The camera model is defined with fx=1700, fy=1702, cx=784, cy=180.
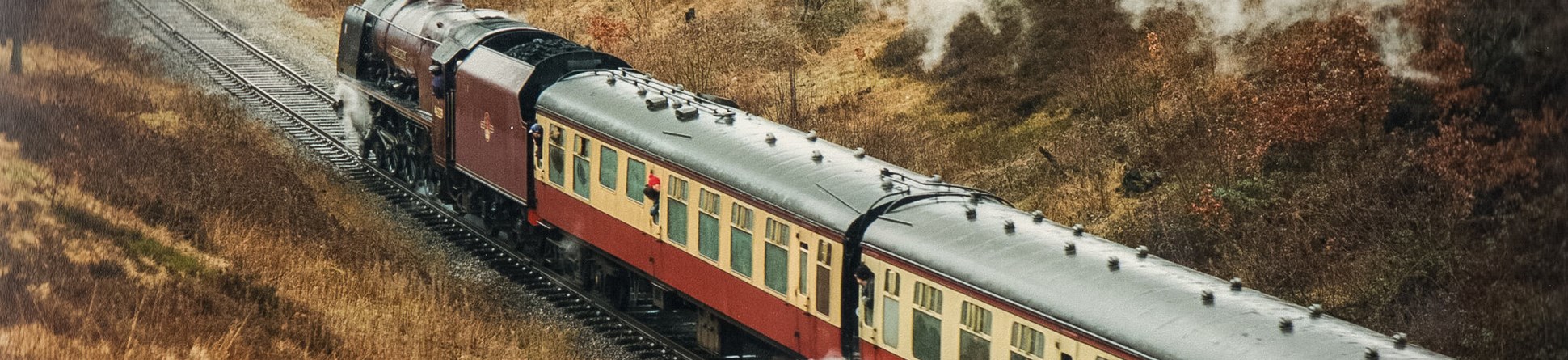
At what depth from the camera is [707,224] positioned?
16.5 metres

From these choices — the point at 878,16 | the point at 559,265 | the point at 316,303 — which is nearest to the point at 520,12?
the point at 878,16

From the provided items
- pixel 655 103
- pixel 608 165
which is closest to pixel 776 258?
pixel 655 103

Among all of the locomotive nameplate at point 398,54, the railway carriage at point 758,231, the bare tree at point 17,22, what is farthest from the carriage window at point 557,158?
the bare tree at point 17,22

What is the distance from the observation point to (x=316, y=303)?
17656 millimetres

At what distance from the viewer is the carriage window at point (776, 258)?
15.2 meters

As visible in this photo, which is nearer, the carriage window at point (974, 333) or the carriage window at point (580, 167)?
the carriage window at point (974, 333)

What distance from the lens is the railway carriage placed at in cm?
1184

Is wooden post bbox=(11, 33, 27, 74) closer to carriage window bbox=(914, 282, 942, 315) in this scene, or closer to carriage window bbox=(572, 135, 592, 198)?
carriage window bbox=(914, 282, 942, 315)

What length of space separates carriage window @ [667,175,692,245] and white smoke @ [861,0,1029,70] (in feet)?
32.5

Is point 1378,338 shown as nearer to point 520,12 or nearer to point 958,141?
point 958,141

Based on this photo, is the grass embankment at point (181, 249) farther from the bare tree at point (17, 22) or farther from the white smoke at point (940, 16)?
the white smoke at point (940, 16)

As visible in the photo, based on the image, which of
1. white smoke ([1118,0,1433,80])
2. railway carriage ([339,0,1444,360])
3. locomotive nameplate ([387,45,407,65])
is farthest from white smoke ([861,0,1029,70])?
locomotive nameplate ([387,45,407,65])

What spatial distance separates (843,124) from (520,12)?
41.1ft

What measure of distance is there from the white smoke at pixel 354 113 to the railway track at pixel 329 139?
15cm
